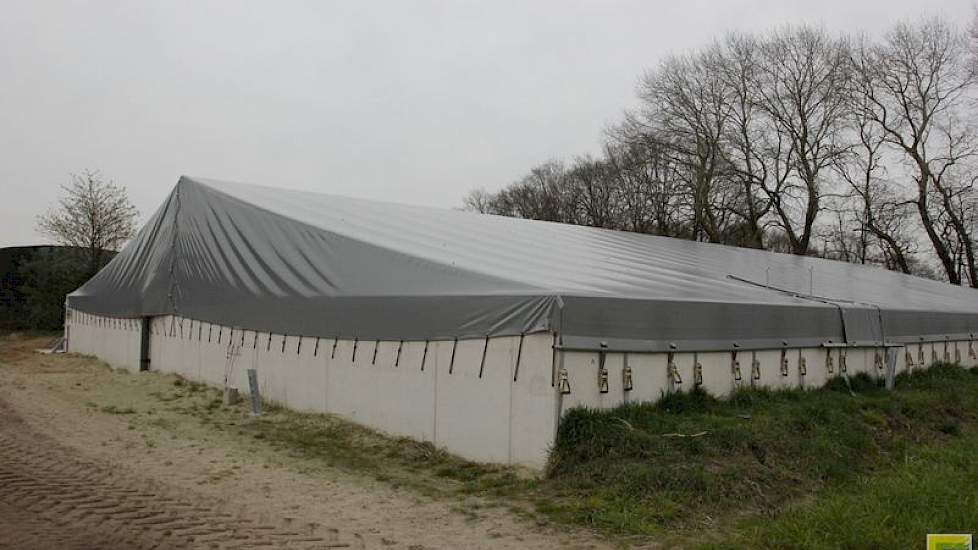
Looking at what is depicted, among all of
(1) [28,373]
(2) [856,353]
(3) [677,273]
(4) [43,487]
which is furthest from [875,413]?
(1) [28,373]

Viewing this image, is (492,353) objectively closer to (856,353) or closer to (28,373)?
(856,353)

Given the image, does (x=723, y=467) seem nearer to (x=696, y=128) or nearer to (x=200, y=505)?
(x=200, y=505)

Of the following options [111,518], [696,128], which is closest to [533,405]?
[111,518]

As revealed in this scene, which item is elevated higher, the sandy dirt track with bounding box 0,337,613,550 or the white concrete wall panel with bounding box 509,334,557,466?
the white concrete wall panel with bounding box 509,334,557,466

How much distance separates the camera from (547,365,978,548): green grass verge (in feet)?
15.9

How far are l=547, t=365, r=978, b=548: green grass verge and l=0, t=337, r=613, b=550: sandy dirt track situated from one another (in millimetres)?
709

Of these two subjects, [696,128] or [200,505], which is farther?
[696,128]

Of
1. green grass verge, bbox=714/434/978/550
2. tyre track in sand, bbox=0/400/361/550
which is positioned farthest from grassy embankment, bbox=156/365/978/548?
tyre track in sand, bbox=0/400/361/550

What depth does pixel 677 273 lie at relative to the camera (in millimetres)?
10219

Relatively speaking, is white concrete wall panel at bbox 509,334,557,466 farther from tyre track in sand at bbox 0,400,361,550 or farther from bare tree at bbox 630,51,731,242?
bare tree at bbox 630,51,731,242

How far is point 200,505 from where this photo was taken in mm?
5516

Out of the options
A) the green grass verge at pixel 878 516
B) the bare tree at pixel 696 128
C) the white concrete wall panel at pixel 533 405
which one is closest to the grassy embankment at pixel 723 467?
the green grass verge at pixel 878 516

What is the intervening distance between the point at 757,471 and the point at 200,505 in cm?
451

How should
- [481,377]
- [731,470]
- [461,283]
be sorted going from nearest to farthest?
[731,470], [481,377], [461,283]
